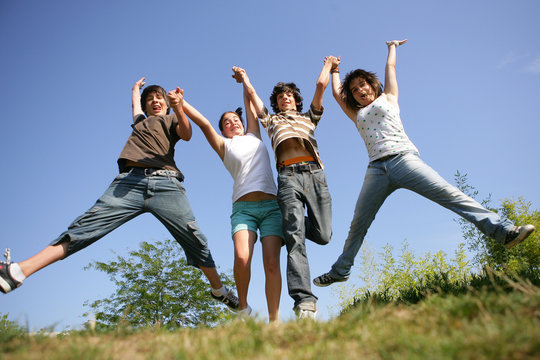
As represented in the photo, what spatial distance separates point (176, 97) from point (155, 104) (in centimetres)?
107

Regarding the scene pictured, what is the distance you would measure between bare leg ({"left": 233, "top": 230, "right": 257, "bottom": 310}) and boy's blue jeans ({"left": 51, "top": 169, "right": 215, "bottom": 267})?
59 centimetres

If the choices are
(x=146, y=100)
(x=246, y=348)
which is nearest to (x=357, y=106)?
(x=146, y=100)

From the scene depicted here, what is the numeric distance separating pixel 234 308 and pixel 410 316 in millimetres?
3367

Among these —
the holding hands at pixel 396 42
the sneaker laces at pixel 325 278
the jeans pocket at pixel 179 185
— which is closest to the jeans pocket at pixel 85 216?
the jeans pocket at pixel 179 185

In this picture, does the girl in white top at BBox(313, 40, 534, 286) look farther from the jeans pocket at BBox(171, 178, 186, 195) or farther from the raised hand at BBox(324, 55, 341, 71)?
the jeans pocket at BBox(171, 178, 186, 195)

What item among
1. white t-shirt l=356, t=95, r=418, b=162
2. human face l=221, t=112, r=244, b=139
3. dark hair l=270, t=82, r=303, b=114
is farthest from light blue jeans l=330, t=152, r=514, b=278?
human face l=221, t=112, r=244, b=139

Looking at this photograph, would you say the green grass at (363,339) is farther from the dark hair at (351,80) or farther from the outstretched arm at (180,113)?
the dark hair at (351,80)

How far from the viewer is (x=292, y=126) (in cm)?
492

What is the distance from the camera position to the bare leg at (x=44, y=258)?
383 cm

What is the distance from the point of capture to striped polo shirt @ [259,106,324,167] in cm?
481

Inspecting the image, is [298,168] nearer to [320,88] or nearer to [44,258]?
[320,88]

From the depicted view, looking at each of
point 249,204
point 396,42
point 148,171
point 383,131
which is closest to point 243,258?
point 249,204

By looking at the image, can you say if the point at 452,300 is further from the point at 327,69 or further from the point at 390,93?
the point at 327,69

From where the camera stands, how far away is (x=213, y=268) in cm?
494
